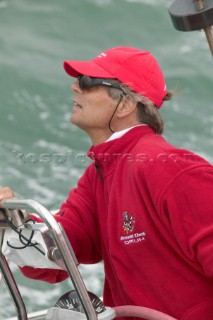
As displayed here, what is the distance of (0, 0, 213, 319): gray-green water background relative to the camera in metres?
6.19

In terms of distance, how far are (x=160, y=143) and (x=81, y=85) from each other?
0.32 meters

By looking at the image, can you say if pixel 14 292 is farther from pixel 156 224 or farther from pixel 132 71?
pixel 132 71

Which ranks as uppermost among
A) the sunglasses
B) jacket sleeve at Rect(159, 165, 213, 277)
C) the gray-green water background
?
the sunglasses

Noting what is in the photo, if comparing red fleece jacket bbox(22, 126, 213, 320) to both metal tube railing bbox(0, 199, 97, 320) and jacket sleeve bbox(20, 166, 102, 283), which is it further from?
metal tube railing bbox(0, 199, 97, 320)

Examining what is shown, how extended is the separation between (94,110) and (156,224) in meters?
0.42

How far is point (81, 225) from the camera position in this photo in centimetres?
262

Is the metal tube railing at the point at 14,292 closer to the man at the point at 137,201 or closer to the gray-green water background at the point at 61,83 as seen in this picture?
the man at the point at 137,201

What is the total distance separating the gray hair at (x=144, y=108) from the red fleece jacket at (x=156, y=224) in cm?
5

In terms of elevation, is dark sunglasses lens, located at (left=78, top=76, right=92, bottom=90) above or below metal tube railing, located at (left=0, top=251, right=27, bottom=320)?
above

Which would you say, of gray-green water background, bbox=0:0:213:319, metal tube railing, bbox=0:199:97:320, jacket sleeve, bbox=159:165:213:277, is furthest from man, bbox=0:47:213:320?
gray-green water background, bbox=0:0:213:319

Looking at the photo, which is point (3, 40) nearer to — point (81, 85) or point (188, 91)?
point (188, 91)

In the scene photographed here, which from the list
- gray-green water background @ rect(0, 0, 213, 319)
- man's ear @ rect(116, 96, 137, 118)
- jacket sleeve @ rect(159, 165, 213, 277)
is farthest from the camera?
gray-green water background @ rect(0, 0, 213, 319)

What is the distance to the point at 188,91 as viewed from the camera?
739cm

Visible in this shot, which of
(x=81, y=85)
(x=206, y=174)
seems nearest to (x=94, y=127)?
(x=81, y=85)
